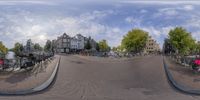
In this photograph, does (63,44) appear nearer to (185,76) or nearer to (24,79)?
(24,79)

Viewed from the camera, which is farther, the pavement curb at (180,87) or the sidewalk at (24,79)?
the sidewalk at (24,79)

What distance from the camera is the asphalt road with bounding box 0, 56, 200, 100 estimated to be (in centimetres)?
1691

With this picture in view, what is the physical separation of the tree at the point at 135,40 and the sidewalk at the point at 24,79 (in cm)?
663

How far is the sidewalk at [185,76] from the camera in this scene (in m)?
20.5

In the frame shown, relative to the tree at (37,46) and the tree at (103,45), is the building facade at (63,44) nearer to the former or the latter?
the tree at (37,46)

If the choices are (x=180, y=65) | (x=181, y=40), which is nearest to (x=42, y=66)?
(x=180, y=65)

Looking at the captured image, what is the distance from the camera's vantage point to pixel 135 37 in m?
26.6

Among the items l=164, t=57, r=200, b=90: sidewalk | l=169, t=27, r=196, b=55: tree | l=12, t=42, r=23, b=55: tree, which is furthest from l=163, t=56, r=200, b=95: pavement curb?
l=12, t=42, r=23, b=55: tree

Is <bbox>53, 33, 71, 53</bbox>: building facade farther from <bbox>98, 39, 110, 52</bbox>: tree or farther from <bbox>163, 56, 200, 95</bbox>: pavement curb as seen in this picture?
<bbox>98, 39, 110, 52</bbox>: tree

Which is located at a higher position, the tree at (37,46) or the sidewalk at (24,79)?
the tree at (37,46)

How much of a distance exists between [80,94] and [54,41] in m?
5.90

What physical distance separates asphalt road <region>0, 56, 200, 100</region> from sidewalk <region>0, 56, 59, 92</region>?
107 centimetres

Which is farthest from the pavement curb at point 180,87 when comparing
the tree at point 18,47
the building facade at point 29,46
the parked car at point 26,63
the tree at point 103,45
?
the tree at point 18,47

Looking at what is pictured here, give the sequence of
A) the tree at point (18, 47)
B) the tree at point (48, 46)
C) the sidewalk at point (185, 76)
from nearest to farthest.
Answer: the sidewalk at point (185, 76), the tree at point (48, 46), the tree at point (18, 47)
